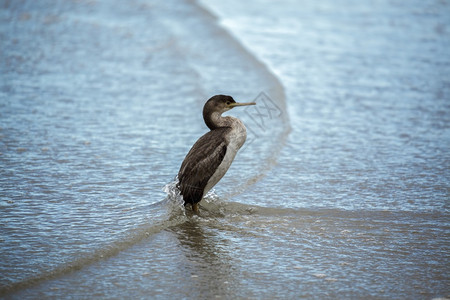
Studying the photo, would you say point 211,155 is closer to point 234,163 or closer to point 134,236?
point 134,236

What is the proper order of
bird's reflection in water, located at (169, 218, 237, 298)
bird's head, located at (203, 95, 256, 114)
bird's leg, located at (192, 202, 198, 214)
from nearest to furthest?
bird's reflection in water, located at (169, 218, 237, 298) → bird's leg, located at (192, 202, 198, 214) → bird's head, located at (203, 95, 256, 114)

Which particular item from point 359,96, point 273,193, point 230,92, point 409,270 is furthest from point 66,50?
point 409,270

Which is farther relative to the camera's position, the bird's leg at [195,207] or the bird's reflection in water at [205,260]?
the bird's leg at [195,207]

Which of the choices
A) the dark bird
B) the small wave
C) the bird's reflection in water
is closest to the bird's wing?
the dark bird

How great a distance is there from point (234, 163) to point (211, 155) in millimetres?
1687

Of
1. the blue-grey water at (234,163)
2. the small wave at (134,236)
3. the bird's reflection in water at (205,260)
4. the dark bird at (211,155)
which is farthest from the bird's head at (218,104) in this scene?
the bird's reflection in water at (205,260)

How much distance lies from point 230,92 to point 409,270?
6.33 metres

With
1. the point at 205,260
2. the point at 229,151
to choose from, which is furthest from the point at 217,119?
the point at 205,260

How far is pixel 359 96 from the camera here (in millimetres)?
11102

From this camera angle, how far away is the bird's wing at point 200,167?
661 cm

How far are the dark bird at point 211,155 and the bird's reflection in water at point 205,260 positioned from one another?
0.31 metres

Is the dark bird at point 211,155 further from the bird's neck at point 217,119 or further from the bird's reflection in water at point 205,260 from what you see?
the bird's reflection in water at point 205,260

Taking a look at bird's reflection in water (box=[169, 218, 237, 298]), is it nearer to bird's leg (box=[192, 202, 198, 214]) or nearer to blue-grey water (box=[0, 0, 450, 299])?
blue-grey water (box=[0, 0, 450, 299])

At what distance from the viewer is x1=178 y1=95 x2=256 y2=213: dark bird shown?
21.7 ft
